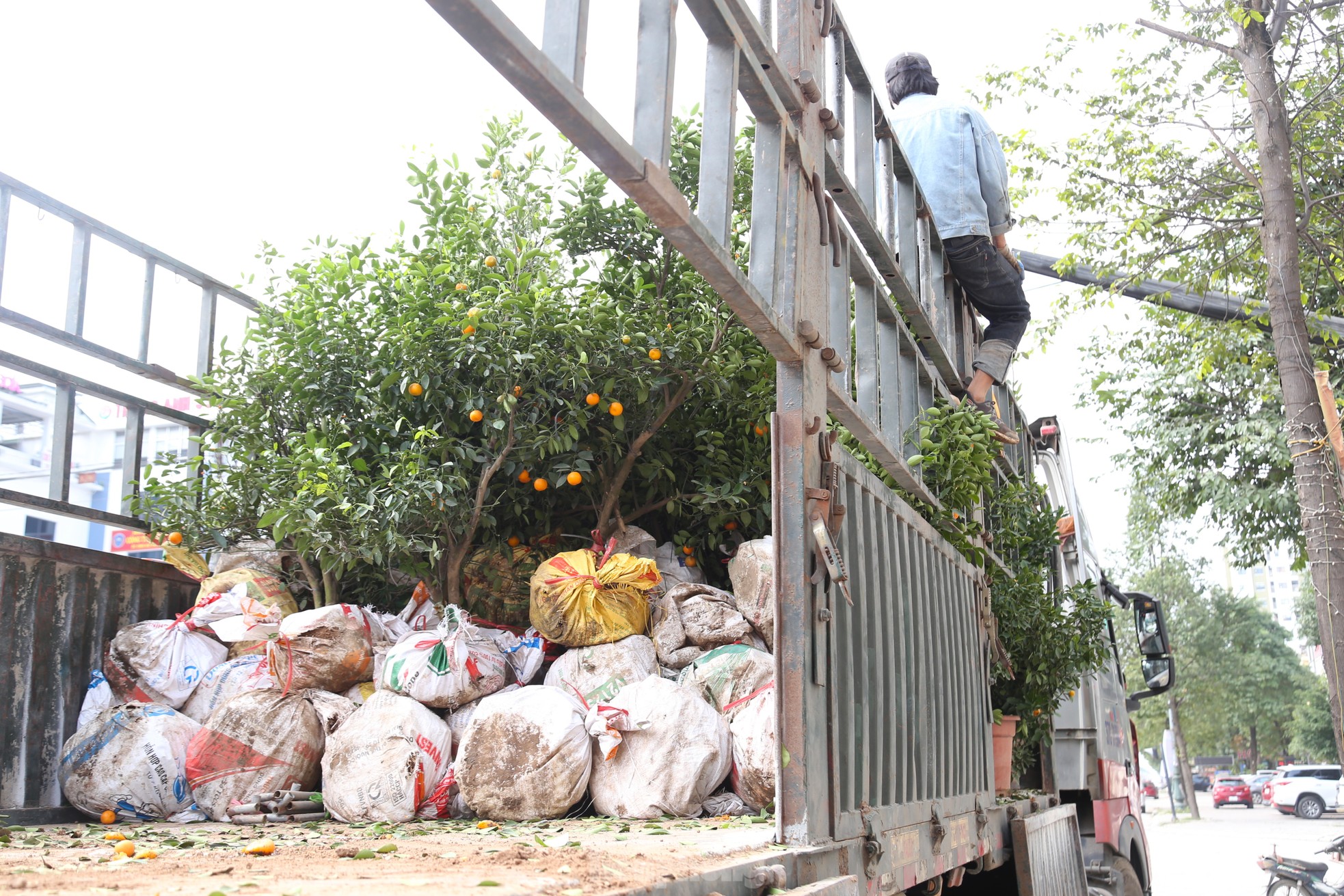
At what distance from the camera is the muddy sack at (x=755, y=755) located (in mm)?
3162

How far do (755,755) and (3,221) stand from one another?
11.5 feet

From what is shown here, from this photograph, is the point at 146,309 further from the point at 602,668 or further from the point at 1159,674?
the point at 1159,674

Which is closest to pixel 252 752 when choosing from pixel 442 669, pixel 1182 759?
pixel 442 669

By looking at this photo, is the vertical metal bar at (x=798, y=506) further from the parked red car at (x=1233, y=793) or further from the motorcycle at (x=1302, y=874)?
the parked red car at (x=1233, y=793)

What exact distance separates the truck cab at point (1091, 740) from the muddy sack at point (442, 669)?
3.39 m

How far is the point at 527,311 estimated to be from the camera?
427 centimetres

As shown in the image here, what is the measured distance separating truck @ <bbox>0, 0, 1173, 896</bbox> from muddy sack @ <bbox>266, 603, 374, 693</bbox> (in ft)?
2.37

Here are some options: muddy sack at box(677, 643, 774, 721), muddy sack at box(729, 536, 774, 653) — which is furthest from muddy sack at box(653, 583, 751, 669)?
muddy sack at box(677, 643, 774, 721)

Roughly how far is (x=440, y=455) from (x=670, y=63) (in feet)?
8.94

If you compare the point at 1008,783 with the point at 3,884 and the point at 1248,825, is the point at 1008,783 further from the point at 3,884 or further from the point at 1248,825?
the point at 1248,825

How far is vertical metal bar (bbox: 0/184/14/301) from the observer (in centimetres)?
399

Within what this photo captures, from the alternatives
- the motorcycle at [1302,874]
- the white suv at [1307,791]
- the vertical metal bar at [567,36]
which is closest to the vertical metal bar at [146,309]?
the vertical metal bar at [567,36]

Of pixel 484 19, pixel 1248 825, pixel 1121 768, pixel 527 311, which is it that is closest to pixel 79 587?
pixel 527 311

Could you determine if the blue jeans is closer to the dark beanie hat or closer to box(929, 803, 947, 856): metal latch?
the dark beanie hat
